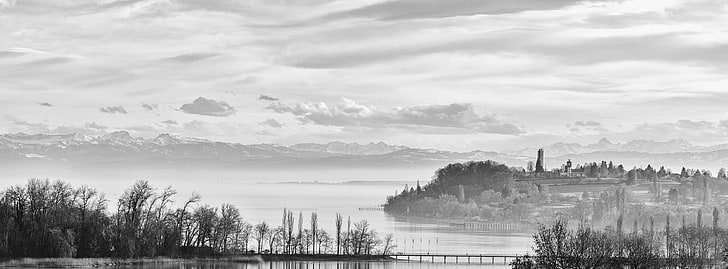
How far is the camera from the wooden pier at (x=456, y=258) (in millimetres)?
143000

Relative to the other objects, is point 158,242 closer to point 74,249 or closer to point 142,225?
point 142,225

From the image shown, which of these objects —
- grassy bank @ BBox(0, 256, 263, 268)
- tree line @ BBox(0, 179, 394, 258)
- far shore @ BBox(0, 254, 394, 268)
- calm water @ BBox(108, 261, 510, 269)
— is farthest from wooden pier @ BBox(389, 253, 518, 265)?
grassy bank @ BBox(0, 256, 263, 268)

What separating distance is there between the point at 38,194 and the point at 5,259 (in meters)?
11.9

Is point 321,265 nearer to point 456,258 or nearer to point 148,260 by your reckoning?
point 148,260

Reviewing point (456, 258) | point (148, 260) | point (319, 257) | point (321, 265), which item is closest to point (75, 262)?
point (148, 260)

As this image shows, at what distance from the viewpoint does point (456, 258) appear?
14588 cm

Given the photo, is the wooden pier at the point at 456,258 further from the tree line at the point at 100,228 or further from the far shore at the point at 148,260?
the tree line at the point at 100,228

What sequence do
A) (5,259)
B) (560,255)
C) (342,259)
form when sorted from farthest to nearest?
(342,259) → (5,259) → (560,255)

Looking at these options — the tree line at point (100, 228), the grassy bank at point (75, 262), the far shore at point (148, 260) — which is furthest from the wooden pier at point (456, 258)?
the grassy bank at point (75, 262)

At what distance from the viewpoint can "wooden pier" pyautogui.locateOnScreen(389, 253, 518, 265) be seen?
143000mm

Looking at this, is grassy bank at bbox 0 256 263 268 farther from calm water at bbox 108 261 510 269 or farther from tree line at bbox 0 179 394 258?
calm water at bbox 108 261 510 269

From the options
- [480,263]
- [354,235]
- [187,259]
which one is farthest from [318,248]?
[187,259]

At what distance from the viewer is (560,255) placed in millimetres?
79688

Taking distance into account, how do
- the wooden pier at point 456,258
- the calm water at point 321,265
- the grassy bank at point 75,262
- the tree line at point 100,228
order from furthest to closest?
the wooden pier at point 456,258 < the calm water at point 321,265 < the tree line at point 100,228 < the grassy bank at point 75,262
